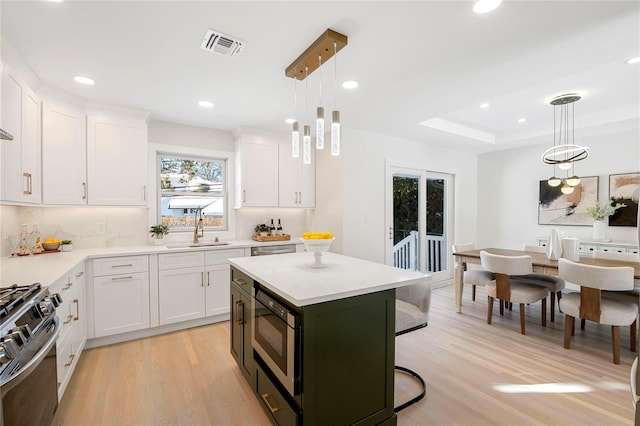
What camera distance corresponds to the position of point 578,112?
3.91 metres

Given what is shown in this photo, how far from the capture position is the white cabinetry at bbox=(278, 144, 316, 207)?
13.7 feet

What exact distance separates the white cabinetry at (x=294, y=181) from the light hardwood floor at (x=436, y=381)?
197cm

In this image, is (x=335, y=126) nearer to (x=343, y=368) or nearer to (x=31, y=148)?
(x=343, y=368)

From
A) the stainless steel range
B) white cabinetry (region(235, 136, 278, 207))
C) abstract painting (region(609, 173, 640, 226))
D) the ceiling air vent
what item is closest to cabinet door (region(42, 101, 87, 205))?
the stainless steel range

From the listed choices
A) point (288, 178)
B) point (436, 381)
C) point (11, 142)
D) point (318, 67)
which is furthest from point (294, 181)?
point (436, 381)

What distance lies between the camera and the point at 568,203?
4711 millimetres

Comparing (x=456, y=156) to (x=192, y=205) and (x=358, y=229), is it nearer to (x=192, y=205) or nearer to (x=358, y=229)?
(x=358, y=229)

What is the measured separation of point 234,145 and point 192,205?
102 cm

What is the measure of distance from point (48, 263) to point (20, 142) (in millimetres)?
955

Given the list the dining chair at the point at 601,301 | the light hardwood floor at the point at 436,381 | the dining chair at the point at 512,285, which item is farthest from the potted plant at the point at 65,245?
the dining chair at the point at 601,301

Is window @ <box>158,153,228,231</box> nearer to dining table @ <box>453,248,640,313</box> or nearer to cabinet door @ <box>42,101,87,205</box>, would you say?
cabinet door @ <box>42,101,87,205</box>

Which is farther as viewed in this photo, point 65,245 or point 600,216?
point 600,216

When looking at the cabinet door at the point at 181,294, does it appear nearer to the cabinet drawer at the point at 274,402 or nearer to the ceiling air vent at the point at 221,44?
the cabinet drawer at the point at 274,402

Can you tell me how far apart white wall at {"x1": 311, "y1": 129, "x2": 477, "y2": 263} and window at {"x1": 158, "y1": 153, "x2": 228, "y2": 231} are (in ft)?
4.65
